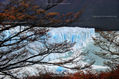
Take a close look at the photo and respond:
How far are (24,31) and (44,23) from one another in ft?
2.59

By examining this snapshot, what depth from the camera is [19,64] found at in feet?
17.6

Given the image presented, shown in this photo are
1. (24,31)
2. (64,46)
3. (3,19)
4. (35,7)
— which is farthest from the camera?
(64,46)

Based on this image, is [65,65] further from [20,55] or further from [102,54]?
[102,54]

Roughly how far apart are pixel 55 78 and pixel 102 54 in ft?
10.4

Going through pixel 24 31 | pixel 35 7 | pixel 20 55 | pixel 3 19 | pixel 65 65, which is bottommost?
pixel 65 65

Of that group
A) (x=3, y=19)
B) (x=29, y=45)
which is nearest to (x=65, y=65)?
(x=29, y=45)

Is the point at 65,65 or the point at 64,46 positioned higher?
the point at 64,46

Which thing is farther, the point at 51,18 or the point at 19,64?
the point at 19,64

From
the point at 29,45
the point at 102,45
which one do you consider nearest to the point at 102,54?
the point at 102,45

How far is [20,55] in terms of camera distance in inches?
213

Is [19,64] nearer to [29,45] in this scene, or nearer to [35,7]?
[29,45]

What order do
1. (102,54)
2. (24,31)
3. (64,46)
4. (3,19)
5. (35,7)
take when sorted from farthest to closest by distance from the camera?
(102,54)
(64,46)
(24,31)
(35,7)
(3,19)

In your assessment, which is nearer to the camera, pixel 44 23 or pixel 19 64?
pixel 44 23

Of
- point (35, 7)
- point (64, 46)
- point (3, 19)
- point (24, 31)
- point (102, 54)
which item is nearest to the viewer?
point (3, 19)
